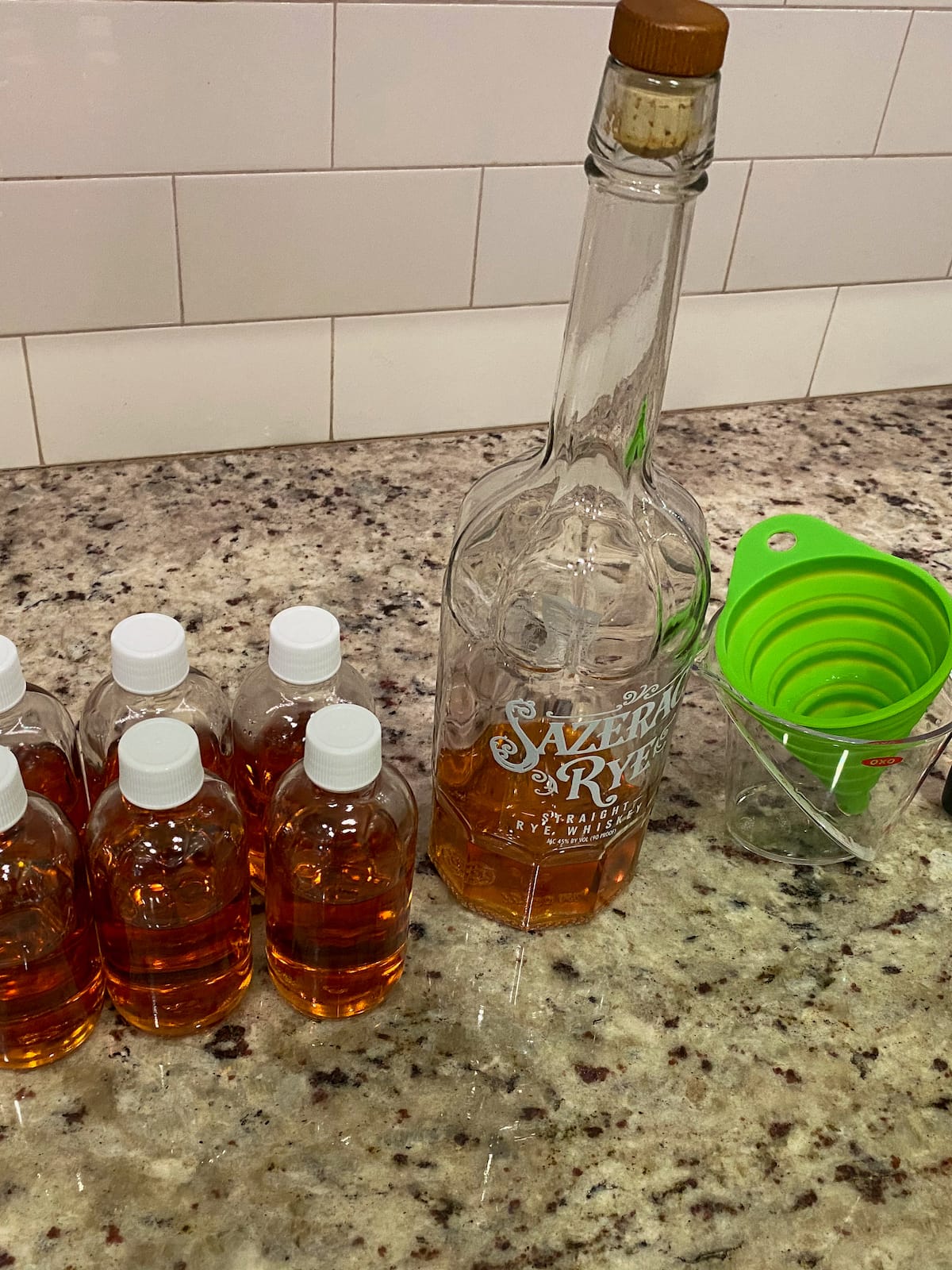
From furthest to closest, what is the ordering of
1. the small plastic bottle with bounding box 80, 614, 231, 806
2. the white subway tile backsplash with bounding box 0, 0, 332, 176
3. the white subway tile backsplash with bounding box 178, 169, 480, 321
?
the white subway tile backsplash with bounding box 178, 169, 480, 321 < the white subway tile backsplash with bounding box 0, 0, 332, 176 < the small plastic bottle with bounding box 80, 614, 231, 806

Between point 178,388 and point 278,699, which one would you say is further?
point 178,388

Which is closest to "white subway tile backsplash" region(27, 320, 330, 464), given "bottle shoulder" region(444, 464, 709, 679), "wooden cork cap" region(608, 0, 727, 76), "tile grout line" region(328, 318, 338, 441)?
"tile grout line" region(328, 318, 338, 441)

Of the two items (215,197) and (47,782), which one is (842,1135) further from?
(215,197)

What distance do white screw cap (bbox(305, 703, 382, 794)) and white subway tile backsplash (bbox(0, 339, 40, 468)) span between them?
53cm

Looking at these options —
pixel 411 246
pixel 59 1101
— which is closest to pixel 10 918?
pixel 59 1101

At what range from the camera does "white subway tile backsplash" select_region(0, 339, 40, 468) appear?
912 mm

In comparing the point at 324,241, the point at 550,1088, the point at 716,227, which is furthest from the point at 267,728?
the point at 716,227

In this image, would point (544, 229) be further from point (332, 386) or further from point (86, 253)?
point (86, 253)

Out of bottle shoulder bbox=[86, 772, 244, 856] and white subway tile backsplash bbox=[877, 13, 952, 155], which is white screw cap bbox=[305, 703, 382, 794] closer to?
bottle shoulder bbox=[86, 772, 244, 856]

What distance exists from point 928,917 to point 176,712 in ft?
1.47

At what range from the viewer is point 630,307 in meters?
0.51

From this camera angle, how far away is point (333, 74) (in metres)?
0.86

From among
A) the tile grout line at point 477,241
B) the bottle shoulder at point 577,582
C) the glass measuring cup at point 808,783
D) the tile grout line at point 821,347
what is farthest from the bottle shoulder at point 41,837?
the tile grout line at point 821,347

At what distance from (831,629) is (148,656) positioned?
43cm
